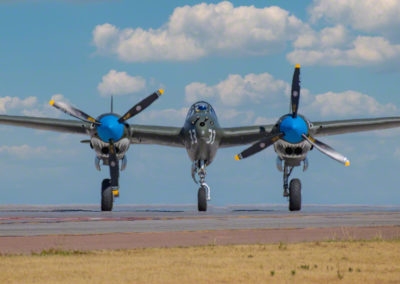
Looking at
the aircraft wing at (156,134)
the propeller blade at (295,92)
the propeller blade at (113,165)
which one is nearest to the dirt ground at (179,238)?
the propeller blade at (295,92)

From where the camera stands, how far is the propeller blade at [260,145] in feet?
128

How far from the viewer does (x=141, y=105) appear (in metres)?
41.2

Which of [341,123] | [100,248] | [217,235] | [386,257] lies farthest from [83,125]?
[386,257]

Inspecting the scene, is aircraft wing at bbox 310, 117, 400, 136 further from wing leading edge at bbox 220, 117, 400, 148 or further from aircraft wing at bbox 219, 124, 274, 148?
aircraft wing at bbox 219, 124, 274, 148

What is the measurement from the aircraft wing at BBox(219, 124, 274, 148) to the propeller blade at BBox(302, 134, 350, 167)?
3031 mm

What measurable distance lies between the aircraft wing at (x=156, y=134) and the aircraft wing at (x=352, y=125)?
9118 mm

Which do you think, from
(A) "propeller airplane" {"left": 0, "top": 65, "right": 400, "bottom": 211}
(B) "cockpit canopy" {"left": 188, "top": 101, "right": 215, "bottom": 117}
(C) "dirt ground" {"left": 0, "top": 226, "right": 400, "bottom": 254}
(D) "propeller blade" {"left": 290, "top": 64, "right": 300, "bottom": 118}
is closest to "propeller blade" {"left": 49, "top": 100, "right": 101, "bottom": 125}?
(A) "propeller airplane" {"left": 0, "top": 65, "right": 400, "bottom": 211}

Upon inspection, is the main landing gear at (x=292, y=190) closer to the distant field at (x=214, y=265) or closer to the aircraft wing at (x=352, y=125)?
the aircraft wing at (x=352, y=125)

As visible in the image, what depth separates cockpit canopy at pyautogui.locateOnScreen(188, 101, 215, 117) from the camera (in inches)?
1558

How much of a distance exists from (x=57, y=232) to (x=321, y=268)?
11.8 m

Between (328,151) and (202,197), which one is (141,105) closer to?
(202,197)

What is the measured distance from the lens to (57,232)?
23000mm

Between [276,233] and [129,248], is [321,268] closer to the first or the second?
[129,248]

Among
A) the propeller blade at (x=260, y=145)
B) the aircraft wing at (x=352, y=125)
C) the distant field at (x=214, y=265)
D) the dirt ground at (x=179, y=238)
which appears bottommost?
the distant field at (x=214, y=265)
